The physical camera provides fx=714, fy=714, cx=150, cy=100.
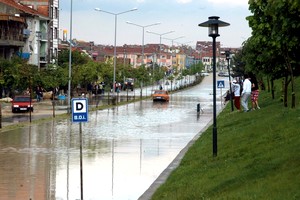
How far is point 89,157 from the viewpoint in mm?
24531

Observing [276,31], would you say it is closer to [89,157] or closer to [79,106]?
[79,106]

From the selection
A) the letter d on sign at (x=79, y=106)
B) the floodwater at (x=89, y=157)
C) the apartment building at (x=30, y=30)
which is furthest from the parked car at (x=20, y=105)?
the letter d on sign at (x=79, y=106)

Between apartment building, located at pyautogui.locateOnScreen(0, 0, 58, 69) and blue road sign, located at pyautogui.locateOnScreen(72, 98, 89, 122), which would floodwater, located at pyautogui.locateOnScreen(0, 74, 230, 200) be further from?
apartment building, located at pyautogui.locateOnScreen(0, 0, 58, 69)

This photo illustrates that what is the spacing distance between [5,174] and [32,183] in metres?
1.88

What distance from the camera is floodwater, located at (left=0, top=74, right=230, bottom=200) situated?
58.0ft

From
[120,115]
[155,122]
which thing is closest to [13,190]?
[155,122]

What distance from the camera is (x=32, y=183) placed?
734 inches

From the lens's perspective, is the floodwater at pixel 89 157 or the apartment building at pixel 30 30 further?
the apartment building at pixel 30 30

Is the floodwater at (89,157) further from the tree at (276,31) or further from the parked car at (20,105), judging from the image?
the parked car at (20,105)

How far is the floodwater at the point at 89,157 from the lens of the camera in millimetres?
17688

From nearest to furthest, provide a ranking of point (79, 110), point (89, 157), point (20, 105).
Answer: point (79, 110) → point (89, 157) → point (20, 105)

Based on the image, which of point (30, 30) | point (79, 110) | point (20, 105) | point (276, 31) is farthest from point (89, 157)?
point (30, 30)

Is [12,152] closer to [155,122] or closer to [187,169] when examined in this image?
[187,169]

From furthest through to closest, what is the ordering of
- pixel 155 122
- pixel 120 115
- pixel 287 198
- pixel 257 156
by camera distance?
1. pixel 120 115
2. pixel 155 122
3. pixel 257 156
4. pixel 287 198
